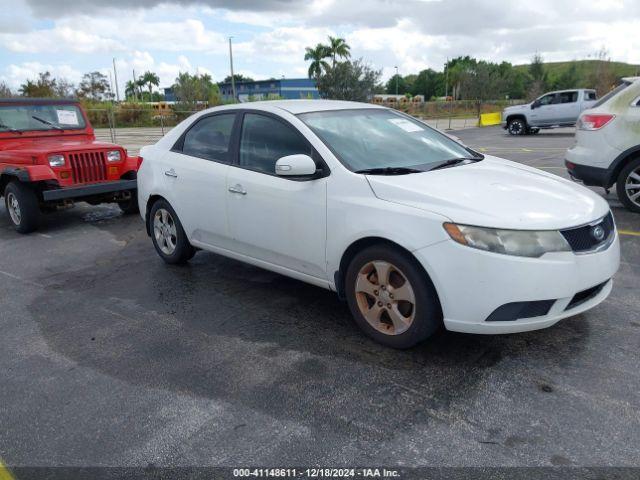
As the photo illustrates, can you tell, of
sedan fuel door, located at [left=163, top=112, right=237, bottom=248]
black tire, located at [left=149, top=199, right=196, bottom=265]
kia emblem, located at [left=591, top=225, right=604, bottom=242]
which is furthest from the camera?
black tire, located at [left=149, top=199, right=196, bottom=265]

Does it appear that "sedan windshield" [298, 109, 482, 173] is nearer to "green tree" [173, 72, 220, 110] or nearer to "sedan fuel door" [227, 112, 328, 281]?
"sedan fuel door" [227, 112, 328, 281]

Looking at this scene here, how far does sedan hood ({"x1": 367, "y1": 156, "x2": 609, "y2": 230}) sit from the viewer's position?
3145mm

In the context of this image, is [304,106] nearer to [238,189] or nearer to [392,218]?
[238,189]

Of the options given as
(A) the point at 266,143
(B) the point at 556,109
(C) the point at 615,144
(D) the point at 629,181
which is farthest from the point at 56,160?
(B) the point at 556,109

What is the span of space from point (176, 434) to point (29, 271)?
382 cm

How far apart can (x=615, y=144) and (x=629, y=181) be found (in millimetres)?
507

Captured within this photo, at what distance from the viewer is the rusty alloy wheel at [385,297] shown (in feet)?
11.2

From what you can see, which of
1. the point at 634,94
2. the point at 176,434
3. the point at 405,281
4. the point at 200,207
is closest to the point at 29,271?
the point at 200,207

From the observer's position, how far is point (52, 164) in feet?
24.1

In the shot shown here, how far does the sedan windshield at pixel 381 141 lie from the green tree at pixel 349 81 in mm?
35725

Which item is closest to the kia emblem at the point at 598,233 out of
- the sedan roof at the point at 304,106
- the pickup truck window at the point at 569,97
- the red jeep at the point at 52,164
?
the sedan roof at the point at 304,106

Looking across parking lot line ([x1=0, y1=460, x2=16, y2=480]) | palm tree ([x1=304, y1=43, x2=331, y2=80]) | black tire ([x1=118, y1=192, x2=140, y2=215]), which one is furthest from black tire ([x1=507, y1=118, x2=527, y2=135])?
palm tree ([x1=304, y1=43, x2=331, y2=80])

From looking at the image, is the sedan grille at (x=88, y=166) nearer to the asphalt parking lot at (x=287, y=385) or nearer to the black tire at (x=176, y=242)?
the black tire at (x=176, y=242)

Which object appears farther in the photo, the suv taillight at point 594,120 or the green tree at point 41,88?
the green tree at point 41,88
